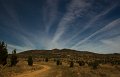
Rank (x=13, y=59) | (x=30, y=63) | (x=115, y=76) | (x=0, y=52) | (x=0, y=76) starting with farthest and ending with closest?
(x=30, y=63)
(x=13, y=59)
(x=0, y=52)
(x=115, y=76)
(x=0, y=76)

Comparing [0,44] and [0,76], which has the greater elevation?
[0,44]

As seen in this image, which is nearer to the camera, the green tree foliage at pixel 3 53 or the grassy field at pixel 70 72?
the grassy field at pixel 70 72

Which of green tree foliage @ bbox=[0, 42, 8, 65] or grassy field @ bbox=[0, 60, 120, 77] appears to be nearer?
grassy field @ bbox=[0, 60, 120, 77]

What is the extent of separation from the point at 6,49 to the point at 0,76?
61.6 feet

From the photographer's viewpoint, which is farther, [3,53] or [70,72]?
[3,53]

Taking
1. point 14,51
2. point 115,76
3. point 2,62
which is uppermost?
point 14,51

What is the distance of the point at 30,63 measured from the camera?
52250 mm

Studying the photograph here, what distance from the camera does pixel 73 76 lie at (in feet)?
88.0

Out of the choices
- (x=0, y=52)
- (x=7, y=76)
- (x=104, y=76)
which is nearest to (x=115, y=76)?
(x=104, y=76)

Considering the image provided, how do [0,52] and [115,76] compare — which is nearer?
[115,76]

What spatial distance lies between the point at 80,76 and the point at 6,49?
24.8 meters

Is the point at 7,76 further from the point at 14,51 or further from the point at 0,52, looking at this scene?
the point at 14,51

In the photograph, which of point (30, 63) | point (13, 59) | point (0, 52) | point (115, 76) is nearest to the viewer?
point (115, 76)

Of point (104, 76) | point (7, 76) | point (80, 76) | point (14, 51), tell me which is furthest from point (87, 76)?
point (14, 51)
